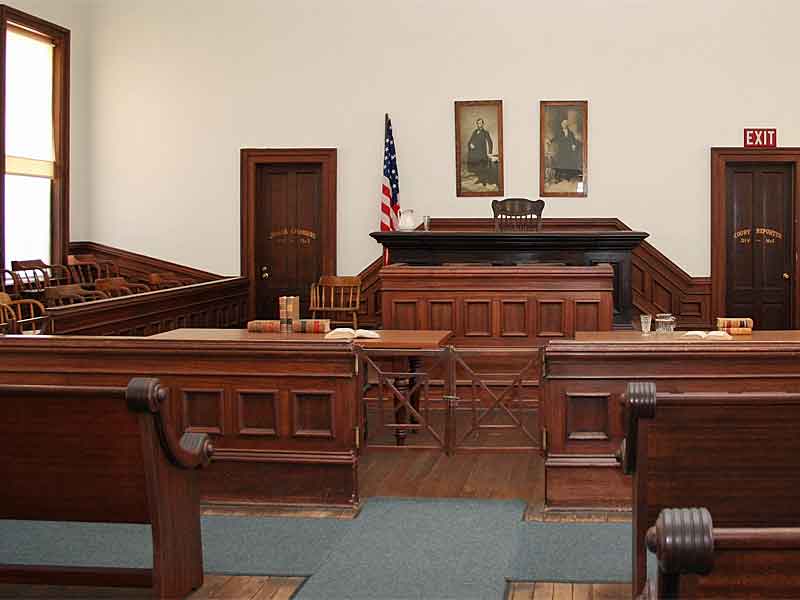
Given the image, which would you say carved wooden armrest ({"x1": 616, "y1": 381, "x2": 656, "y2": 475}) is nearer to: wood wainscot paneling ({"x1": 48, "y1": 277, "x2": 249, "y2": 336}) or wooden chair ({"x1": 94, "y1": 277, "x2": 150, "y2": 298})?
wood wainscot paneling ({"x1": 48, "y1": 277, "x2": 249, "y2": 336})

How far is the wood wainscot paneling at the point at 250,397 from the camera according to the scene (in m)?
5.06

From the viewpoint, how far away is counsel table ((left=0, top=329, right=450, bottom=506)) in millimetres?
5059

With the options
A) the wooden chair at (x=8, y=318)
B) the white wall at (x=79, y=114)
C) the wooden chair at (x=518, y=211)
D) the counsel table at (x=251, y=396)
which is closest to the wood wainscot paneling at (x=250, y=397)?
the counsel table at (x=251, y=396)

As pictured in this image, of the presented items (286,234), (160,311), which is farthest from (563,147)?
(160,311)

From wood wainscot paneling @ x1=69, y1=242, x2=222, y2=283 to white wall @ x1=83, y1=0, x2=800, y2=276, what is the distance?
4.9 inches

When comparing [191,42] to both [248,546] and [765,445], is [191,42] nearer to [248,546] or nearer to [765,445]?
[248,546]

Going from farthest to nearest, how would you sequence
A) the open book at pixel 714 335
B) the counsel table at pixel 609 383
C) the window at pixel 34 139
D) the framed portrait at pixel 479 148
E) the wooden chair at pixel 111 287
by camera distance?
the framed portrait at pixel 479 148
the window at pixel 34 139
the wooden chair at pixel 111 287
the open book at pixel 714 335
the counsel table at pixel 609 383

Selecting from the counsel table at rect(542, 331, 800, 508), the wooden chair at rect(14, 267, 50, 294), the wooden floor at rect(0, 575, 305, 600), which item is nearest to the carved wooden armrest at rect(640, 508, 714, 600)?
the wooden floor at rect(0, 575, 305, 600)

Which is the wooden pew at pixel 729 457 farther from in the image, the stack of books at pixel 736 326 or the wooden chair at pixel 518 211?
the wooden chair at pixel 518 211

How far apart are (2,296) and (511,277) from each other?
414 cm

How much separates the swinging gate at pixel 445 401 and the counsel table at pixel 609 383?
1.55ft

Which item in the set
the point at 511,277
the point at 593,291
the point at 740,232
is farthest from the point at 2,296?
the point at 740,232

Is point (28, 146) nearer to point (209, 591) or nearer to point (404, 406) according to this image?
point (404, 406)

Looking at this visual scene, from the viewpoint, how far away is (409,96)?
495 inches
